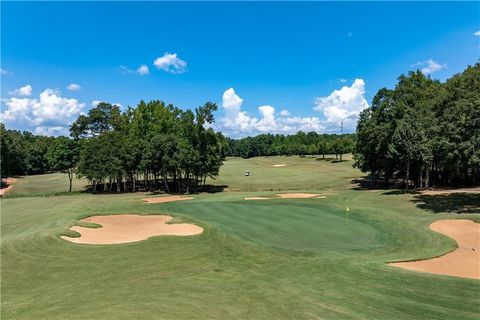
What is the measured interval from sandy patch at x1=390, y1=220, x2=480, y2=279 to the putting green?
10.4 feet

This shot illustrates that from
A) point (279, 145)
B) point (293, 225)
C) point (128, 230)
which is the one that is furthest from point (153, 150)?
point (279, 145)

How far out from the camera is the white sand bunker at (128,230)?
22.0m

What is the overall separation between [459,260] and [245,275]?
10459 millimetres

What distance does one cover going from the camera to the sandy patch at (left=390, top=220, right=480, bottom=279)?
1559cm

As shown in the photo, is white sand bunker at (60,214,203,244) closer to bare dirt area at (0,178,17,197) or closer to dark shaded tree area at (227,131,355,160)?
bare dirt area at (0,178,17,197)

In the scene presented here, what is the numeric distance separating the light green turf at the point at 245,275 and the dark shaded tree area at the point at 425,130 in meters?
7.95

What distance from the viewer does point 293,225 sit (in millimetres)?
24625

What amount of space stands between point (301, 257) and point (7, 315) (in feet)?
38.7

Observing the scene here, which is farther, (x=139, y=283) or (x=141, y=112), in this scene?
(x=141, y=112)

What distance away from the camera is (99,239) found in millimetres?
21875

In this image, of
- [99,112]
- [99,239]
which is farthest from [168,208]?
[99,112]

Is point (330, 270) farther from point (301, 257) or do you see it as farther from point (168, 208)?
point (168, 208)

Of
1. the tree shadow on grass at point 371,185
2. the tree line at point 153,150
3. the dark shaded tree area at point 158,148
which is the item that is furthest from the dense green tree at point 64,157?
the tree shadow on grass at point 371,185

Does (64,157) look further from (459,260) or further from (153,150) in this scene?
(459,260)
